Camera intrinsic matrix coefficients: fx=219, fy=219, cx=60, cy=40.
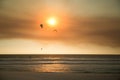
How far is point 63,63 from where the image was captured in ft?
6.39

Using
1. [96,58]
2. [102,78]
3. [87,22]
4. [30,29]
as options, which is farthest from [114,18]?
[30,29]

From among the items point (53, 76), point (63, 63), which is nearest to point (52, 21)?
point (63, 63)

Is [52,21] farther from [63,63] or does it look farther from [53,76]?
[53,76]

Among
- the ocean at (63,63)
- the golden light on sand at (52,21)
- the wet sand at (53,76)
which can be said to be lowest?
the wet sand at (53,76)

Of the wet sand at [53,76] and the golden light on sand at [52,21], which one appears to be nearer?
the wet sand at [53,76]

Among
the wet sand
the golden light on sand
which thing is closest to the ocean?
the wet sand

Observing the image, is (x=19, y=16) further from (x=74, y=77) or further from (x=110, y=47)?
(x=110, y=47)

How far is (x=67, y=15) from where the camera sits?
6.68 feet

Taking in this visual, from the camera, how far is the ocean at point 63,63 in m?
1.91

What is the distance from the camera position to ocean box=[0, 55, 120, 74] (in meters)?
1.91

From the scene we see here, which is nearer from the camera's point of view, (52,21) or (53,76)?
(53,76)

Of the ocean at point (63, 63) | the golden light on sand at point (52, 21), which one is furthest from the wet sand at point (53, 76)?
the golden light on sand at point (52, 21)

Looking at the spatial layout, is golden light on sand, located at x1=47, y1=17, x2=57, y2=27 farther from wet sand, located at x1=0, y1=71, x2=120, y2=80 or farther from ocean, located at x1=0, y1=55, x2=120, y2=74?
wet sand, located at x1=0, y1=71, x2=120, y2=80

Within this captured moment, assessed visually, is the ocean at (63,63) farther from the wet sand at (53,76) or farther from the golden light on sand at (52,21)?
the golden light on sand at (52,21)
